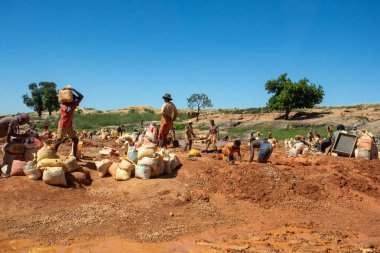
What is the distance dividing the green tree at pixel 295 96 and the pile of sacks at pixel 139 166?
28.2 metres

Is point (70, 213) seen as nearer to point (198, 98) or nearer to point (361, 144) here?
point (361, 144)

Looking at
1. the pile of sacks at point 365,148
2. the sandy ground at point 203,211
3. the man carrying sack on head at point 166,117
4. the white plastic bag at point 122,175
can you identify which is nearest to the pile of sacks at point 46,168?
the sandy ground at point 203,211

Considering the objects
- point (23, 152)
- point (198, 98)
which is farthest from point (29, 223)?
point (198, 98)

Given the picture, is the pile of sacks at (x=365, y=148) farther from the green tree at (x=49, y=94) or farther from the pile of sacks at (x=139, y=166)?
the green tree at (x=49, y=94)

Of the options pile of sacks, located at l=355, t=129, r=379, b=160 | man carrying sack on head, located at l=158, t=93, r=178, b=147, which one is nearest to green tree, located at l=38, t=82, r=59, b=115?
man carrying sack on head, located at l=158, t=93, r=178, b=147

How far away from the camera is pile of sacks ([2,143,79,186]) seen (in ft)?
21.5

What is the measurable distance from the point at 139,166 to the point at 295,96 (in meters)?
29.3

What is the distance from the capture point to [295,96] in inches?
1334

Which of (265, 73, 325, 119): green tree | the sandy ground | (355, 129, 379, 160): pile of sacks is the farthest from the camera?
(265, 73, 325, 119): green tree

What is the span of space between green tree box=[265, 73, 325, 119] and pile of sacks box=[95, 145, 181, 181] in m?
28.2

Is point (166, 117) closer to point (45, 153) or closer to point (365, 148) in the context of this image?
point (45, 153)

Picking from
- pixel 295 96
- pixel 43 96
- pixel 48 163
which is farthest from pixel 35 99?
pixel 48 163

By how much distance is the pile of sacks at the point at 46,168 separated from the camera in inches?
258

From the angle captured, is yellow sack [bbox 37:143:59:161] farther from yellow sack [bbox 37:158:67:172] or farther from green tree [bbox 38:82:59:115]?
green tree [bbox 38:82:59:115]
